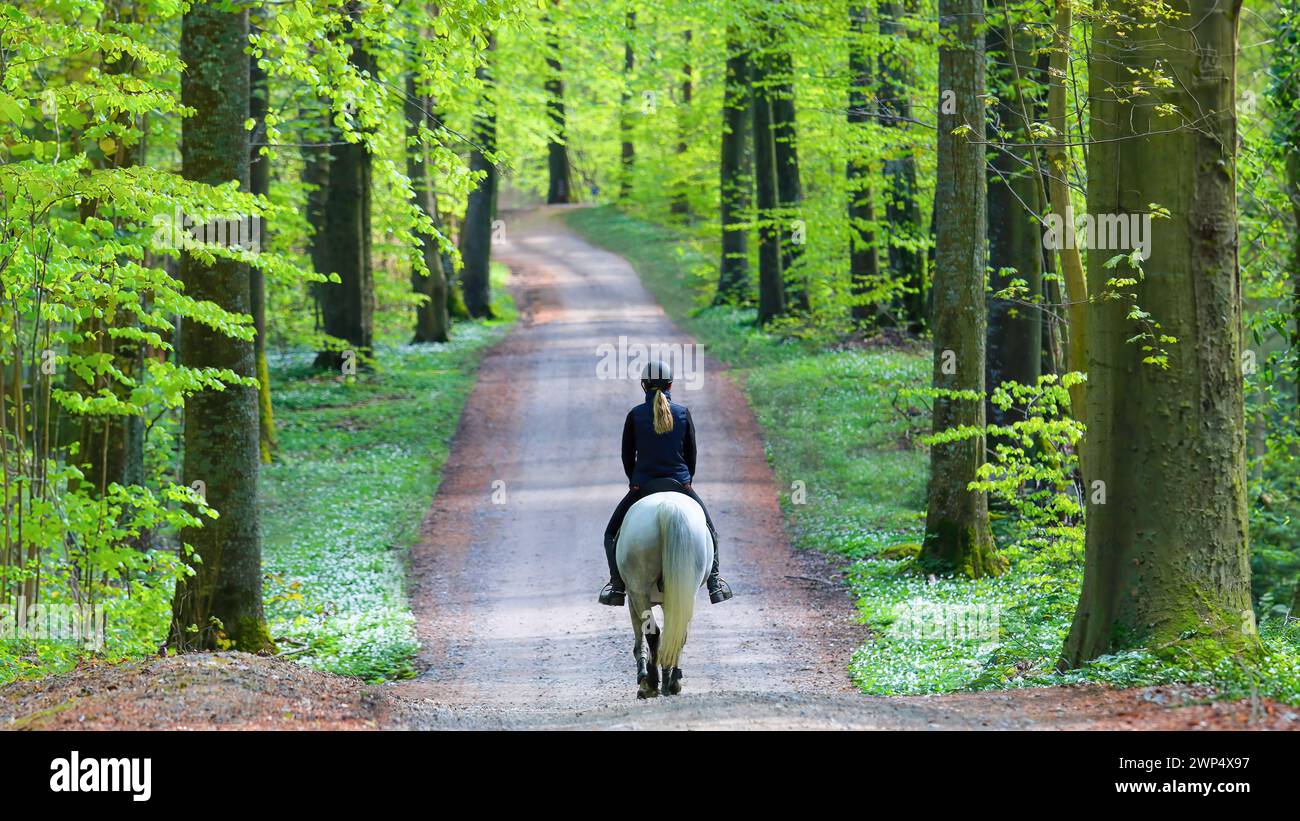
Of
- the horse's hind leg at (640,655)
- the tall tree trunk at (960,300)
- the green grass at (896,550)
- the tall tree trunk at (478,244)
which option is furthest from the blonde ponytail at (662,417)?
the tall tree trunk at (478,244)

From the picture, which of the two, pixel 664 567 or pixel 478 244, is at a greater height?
pixel 478 244

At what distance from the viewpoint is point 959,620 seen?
11930 mm

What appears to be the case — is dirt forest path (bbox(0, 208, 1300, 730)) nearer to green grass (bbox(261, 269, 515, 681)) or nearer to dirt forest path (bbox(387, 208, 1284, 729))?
dirt forest path (bbox(387, 208, 1284, 729))

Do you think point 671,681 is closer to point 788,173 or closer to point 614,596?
point 614,596

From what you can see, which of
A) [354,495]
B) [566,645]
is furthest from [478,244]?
[566,645]

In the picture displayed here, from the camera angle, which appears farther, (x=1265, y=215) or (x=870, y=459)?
(x=870, y=459)

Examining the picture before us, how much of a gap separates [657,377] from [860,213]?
1906 centimetres

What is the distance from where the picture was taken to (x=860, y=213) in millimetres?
27766

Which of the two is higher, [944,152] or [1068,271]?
[944,152]

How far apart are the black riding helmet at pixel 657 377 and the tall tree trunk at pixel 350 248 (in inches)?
638

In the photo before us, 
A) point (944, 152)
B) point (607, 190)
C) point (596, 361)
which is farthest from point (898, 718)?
point (607, 190)

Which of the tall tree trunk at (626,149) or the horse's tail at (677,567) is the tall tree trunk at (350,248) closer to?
the horse's tail at (677,567)

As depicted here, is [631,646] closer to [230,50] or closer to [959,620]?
[959,620]

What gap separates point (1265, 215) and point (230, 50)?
1419 cm
